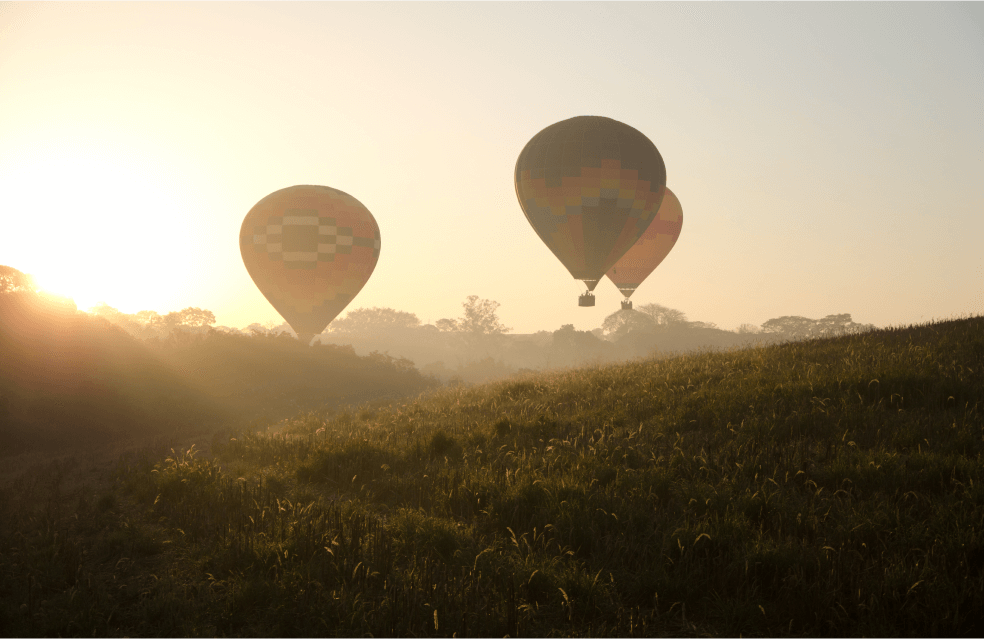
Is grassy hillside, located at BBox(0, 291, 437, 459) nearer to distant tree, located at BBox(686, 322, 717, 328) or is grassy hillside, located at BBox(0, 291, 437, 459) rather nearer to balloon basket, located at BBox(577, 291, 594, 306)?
balloon basket, located at BBox(577, 291, 594, 306)

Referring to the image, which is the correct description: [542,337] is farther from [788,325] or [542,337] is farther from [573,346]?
[788,325]

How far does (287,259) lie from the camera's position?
3716 cm

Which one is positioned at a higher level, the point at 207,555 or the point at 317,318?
the point at 317,318

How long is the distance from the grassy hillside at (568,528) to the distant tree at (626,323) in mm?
87657

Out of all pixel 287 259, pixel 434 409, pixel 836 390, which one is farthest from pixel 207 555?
pixel 287 259

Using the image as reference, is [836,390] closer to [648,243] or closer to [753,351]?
[753,351]

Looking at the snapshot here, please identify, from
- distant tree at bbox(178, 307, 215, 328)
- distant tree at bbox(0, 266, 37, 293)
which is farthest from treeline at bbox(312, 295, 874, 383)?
distant tree at bbox(0, 266, 37, 293)

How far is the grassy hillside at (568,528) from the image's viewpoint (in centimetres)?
489

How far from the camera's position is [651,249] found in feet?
131

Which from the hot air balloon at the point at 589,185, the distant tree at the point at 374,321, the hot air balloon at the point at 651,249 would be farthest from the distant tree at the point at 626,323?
the hot air balloon at the point at 589,185

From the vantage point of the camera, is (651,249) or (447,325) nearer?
(651,249)

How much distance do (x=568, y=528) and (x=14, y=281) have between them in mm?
27834

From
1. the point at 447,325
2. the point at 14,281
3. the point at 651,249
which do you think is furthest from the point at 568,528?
the point at 447,325

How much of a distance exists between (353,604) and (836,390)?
853 cm
